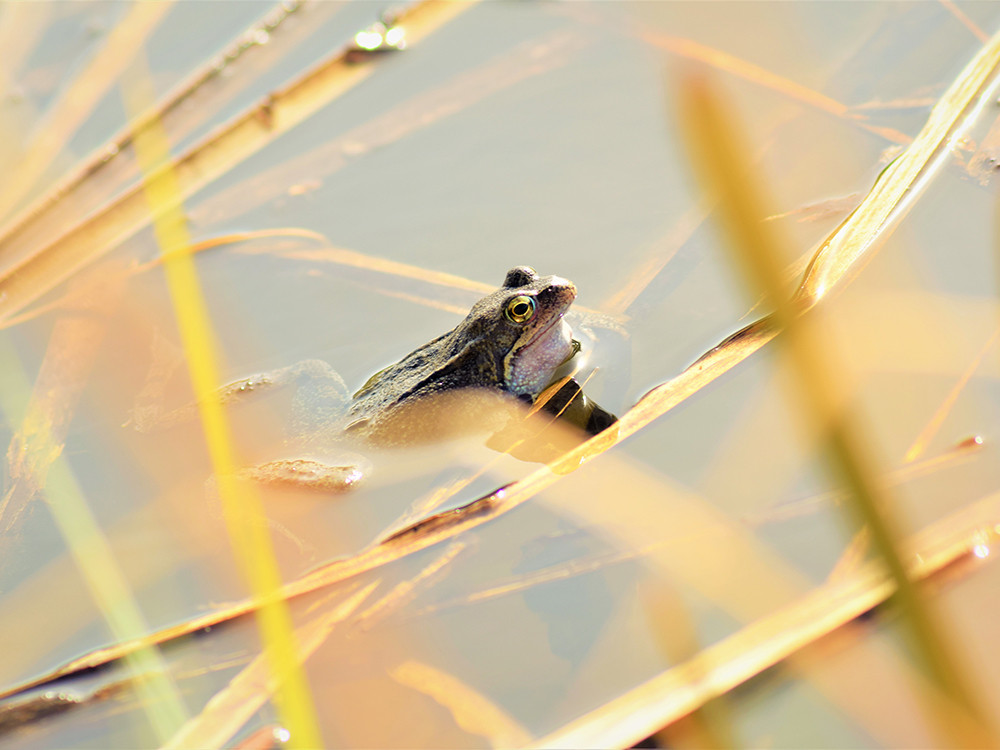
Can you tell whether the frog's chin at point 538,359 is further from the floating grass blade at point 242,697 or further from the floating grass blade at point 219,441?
the floating grass blade at point 242,697

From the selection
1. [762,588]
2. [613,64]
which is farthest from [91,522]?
[613,64]

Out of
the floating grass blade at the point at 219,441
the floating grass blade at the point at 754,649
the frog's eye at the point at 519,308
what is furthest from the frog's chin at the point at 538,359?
the floating grass blade at the point at 754,649

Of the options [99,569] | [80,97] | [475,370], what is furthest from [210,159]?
[99,569]

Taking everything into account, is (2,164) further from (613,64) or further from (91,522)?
(613,64)

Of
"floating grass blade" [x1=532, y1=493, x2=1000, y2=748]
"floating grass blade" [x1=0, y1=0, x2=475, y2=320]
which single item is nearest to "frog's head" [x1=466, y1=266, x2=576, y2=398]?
"floating grass blade" [x1=532, y1=493, x2=1000, y2=748]

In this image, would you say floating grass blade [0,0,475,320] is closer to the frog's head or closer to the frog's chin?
the frog's head

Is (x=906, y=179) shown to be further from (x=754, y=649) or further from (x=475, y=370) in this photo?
(x=754, y=649)

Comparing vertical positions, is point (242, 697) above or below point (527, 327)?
below
